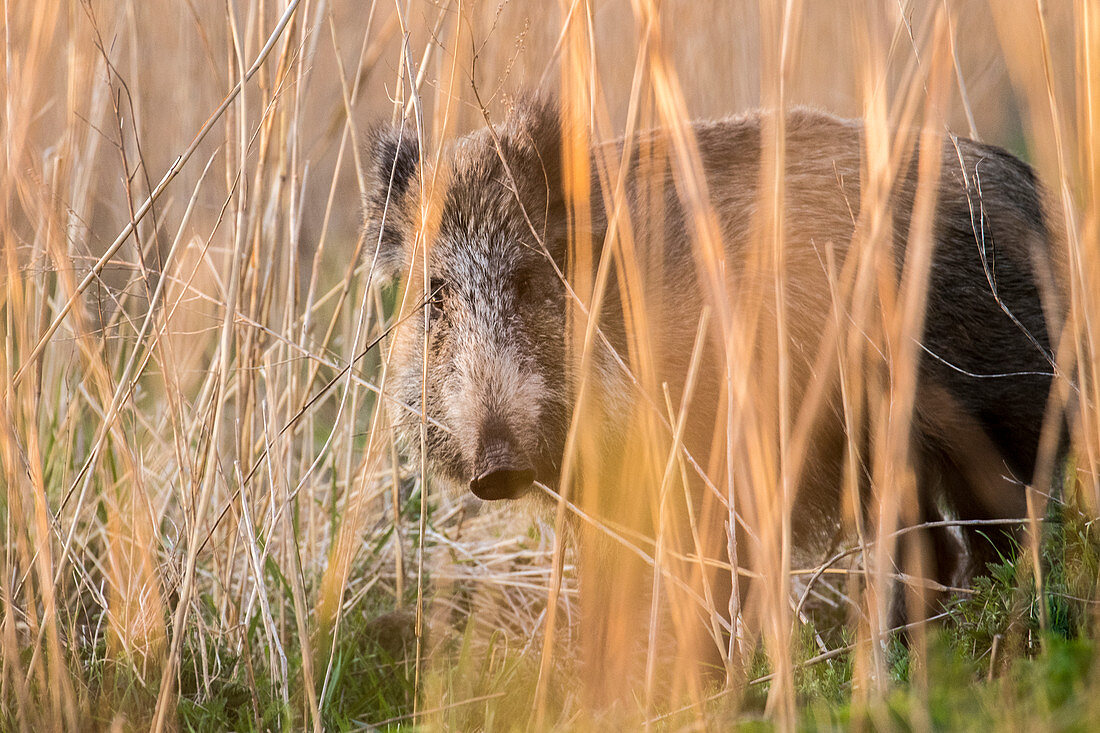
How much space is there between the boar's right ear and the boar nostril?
93 centimetres

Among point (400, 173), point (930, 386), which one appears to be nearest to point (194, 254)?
point (400, 173)

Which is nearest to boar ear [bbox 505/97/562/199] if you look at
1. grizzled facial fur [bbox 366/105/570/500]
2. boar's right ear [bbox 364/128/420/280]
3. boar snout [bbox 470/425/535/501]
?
grizzled facial fur [bbox 366/105/570/500]

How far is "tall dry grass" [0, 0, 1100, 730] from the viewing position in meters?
1.68

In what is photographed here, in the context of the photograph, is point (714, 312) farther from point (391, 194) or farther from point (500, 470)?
point (391, 194)

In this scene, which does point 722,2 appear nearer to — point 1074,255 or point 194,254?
point 194,254

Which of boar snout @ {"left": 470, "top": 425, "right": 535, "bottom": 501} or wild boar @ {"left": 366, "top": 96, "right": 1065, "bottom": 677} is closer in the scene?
boar snout @ {"left": 470, "top": 425, "right": 535, "bottom": 501}

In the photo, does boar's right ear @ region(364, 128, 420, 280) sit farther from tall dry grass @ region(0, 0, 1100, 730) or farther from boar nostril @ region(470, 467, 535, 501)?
boar nostril @ region(470, 467, 535, 501)

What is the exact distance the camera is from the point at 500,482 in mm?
2535

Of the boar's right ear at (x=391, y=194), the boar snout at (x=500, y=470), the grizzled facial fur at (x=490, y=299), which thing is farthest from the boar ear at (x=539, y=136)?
the boar snout at (x=500, y=470)

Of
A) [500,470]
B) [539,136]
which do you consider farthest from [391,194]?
[500,470]

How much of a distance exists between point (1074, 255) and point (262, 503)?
86.5 inches

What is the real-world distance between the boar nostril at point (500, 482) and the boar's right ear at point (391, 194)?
0.93 meters

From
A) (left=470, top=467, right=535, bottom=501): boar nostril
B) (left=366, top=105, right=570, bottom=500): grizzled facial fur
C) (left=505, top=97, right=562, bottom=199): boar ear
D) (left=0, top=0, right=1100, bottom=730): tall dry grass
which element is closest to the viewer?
(left=0, top=0, right=1100, bottom=730): tall dry grass

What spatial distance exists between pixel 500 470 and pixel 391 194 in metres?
1.14
